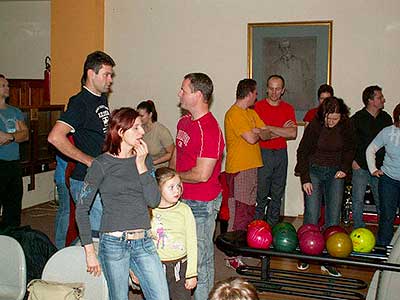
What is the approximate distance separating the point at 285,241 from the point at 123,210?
915mm

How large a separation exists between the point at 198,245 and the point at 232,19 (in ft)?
14.4

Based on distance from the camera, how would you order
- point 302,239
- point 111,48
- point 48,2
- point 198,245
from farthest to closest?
point 48,2, point 111,48, point 198,245, point 302,239

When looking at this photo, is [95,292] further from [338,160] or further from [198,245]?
[338,160]

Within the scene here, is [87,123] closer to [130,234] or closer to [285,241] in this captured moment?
[130,234]

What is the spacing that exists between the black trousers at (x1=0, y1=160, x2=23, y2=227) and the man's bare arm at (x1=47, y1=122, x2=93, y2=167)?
71.3 inches

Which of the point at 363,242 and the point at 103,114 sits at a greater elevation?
the point at 103,114

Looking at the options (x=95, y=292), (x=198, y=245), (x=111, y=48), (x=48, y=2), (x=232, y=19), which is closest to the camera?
(x=95, y=292)

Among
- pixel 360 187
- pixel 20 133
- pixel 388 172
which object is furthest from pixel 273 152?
pixel 20 133

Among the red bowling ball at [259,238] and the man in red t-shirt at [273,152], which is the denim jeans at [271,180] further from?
the red bowling ball at [259,238]

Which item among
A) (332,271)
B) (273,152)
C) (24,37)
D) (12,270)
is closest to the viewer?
(12,270)

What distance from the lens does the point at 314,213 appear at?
16.2 ft

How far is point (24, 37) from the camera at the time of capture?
32.0 ft

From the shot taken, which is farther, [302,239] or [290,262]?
[290,262]

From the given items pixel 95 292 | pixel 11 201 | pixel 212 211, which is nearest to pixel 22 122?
pixel 11 201
